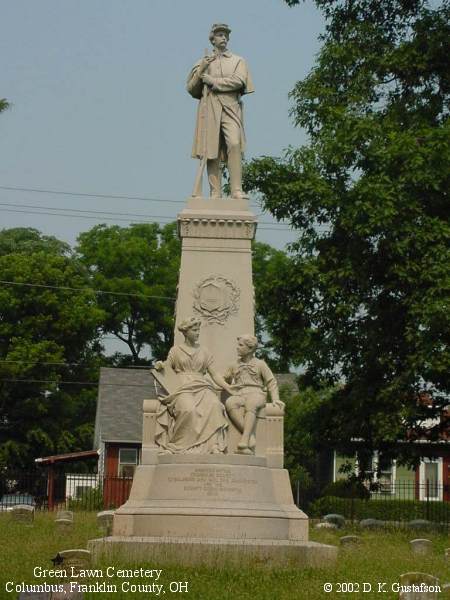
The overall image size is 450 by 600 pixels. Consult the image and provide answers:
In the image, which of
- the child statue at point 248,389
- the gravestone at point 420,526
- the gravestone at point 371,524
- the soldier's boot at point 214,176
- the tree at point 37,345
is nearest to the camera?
the child statue at point 248,389

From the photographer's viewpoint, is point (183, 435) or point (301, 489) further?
point (301, 489)

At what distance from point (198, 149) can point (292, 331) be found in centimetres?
880

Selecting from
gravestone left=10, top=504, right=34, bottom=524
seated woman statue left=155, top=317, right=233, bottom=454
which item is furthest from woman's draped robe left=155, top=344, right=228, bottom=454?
gravestone left=10, top=504, right=34, bottom=524

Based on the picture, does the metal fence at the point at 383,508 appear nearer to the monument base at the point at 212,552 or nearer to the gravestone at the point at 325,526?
the gravestone at the point at 325,526

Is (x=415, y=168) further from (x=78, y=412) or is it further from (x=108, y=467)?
(x=78, y=412)

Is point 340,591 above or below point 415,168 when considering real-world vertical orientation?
below

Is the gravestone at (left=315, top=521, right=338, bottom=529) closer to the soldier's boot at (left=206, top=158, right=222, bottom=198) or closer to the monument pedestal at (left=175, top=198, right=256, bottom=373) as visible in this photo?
the monument pedestal at (left=175, top=198, right=256, bottom=373)

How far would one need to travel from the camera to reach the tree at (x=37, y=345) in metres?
50.5

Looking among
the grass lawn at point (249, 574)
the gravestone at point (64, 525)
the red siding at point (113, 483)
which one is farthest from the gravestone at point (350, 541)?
the red siding at point (113, 483)

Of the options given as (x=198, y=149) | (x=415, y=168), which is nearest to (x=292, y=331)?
(x=415, y=168)

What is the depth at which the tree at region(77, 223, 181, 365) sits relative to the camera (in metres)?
56.5

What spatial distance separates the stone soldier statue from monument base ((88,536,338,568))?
21.8ft

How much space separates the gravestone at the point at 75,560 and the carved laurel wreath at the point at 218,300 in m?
6.24

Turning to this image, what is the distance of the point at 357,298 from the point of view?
1091 inches
